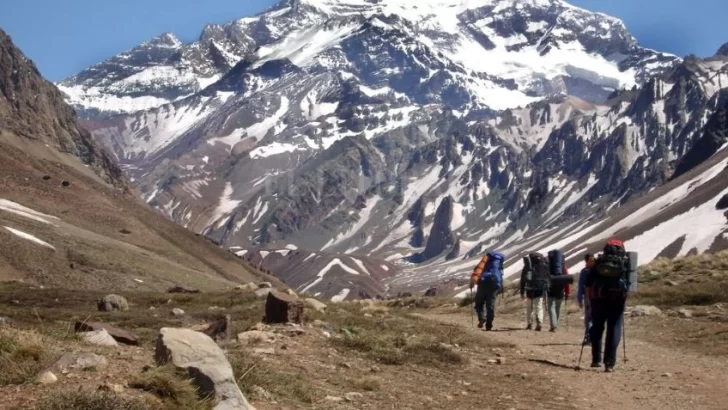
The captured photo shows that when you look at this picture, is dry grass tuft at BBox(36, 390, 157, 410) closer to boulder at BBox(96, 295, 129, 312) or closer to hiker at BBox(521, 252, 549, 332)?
hiker at BBox(521, 252, 549, 332)

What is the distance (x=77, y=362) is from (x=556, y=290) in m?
19.2

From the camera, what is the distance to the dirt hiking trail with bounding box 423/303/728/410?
14.6m

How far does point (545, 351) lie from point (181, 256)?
7252cm

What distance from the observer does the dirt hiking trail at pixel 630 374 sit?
14633 millimetres

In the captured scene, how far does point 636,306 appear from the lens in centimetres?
2911

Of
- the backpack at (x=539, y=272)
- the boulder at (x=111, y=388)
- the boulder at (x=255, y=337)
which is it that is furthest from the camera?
the backpack at (x=539, y=272)

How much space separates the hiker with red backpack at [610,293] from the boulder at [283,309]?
6676mm

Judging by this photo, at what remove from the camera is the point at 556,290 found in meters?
27.7

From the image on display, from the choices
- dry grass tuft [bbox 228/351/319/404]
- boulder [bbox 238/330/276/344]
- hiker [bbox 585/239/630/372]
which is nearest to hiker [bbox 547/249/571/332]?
hiker [bbox 585/239/630/372]

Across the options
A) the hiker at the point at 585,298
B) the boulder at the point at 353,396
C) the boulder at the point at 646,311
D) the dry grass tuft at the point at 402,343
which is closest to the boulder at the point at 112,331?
the dry grass tuft at the point at 402,343

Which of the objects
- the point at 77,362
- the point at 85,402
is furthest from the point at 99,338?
the point at 85,402

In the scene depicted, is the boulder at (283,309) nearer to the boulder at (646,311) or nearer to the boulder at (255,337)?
the boulder at (255,337)

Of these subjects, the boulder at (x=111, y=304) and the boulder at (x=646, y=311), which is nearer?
the boulder at (x=646, y=311)

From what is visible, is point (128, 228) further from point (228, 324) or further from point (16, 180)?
point (228, 324)
